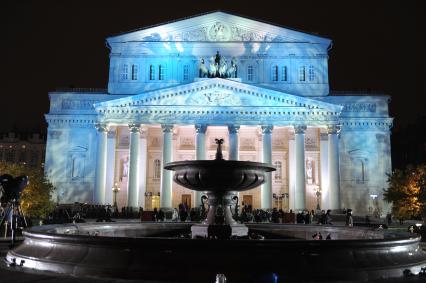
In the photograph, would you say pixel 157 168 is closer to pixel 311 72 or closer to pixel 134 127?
Answer: pixel 134 127

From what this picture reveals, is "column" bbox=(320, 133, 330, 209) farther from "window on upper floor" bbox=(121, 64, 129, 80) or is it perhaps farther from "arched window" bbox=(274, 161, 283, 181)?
"window on upper floor" bbox=(121, 64, 129, 80)

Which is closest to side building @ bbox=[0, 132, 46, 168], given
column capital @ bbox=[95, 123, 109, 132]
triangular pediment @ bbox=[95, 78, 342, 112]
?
column capital @ bbox=[95, 123, 109, 132]

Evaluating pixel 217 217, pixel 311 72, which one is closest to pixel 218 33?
pixel 311 72

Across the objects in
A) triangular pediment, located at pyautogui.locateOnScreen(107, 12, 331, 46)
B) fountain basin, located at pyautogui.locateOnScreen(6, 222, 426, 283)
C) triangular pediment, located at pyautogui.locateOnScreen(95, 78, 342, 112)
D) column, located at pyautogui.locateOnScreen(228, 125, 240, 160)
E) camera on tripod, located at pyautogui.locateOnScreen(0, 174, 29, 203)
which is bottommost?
fountain basin, located at pyautogui.locateOnScreen(6, 222, 426, 283)

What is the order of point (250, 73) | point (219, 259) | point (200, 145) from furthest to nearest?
point (250, 73)
point (200, 145)
point (219, 259)

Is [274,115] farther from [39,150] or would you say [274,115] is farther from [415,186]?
[39,150]

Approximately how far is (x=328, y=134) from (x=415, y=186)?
40.9ft

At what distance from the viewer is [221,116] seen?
47062 millimetres

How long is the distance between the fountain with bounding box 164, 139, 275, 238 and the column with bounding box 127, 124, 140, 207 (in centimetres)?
3197

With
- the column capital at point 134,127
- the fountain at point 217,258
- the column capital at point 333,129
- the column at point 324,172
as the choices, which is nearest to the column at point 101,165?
the column capital at point 134,127

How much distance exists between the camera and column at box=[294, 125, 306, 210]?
151 feet

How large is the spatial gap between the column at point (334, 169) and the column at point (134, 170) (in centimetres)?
1985

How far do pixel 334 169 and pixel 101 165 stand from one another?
24193mm

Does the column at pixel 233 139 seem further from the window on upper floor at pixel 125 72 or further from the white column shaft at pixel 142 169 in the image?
the window on upper floor at pixel 125 72
